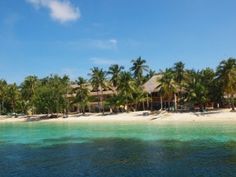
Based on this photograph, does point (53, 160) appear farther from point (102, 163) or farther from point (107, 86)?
point (107, 86)

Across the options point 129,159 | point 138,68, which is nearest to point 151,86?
point 138,68

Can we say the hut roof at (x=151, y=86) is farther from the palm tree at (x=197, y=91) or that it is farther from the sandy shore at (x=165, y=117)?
the palm tree at (x=197, y=91)

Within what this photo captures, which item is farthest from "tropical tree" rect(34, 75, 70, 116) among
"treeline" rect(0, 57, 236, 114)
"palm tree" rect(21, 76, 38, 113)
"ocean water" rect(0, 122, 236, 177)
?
"ocean water" rect(0, 122, 236, 177)

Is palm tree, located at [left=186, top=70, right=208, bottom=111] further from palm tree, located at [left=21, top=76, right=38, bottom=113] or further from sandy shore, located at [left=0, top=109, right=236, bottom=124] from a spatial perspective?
palm tree, located at [left=21, top=76, right=38, bottom=113]

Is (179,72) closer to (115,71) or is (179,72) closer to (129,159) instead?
(115,71)

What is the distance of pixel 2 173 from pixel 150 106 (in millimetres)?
61401

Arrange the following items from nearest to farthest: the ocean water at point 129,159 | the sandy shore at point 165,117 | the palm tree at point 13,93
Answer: the ocean water at point 129,159 < the sandy shore at point 165,117 < the palm tree at point 13,93

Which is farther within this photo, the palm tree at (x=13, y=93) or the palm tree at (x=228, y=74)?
the palm tree at (x=13, y=93)

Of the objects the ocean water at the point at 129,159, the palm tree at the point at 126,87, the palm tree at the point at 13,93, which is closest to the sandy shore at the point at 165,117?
the palm tree at the point at 126,87

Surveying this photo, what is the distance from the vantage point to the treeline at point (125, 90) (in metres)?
63.3

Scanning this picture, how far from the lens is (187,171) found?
63.1ft

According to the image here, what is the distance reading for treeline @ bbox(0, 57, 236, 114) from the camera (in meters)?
63.3

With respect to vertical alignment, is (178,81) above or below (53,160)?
above

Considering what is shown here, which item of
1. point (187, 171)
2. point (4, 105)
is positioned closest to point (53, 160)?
point (187, 171)
